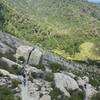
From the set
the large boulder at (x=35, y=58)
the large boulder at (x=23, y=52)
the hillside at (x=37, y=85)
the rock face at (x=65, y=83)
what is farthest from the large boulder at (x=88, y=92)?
the large boulder at (x=23, y=52)

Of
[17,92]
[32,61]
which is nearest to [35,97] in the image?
[17,92]

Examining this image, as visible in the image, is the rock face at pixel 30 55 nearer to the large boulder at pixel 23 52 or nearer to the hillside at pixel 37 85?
the large boulder at pixel 23 52

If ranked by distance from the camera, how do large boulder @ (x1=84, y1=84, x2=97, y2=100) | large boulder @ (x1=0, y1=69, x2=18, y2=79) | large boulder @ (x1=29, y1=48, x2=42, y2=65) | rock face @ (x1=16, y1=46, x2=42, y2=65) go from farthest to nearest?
1. rock face @ (x1=16, y1=46, x2=42, y2=65)
2. large boulder @ (x1=29, y1=48, x2=42, y2=65)
3. large boulder @ (x1=0, y1=69, x2=18, y2=79)
4. large boulder @ (x1=84, y1=84, x2=97, y2=100)

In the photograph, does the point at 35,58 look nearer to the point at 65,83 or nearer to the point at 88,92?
the point at 65,83

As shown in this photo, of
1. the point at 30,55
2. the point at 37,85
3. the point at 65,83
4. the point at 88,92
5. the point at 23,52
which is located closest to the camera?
the point at 37,85

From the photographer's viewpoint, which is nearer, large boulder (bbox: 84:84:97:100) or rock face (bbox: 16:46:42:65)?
large boulder (bbox: 84:84:97:100)

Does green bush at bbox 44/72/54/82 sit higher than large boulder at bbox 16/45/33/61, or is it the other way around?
large boulder at bbox 16/45/33/61

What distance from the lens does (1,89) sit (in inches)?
844

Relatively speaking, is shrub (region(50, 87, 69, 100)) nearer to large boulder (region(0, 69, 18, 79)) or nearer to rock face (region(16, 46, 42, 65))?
large boulder (region(0, 69, 18, 79))

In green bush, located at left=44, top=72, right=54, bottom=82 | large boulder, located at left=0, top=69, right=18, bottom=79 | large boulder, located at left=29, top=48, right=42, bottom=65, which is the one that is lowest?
large boulder, located at left=0, top=69, right=18, bottom=79

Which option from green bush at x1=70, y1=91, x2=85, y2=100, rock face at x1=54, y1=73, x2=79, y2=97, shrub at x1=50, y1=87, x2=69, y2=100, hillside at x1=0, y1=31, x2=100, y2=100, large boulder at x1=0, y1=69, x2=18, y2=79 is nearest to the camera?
hillside at x1=0, y1=31, x2=100, y2=100

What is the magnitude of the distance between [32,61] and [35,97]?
1141 cm

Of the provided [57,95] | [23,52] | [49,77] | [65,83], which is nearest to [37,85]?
[57,95]

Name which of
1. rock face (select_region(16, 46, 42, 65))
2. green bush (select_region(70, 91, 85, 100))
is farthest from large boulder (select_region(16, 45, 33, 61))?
green bush (select_region(70, 91, 85, 100))
